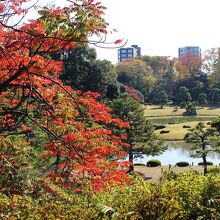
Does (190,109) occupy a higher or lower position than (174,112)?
higher

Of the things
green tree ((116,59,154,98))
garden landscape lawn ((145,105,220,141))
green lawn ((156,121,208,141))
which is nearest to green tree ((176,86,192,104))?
garden landscape lawn ((145,105,220,141))

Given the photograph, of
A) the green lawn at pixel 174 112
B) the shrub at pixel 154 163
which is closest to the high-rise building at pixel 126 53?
the green lawn at pixel 174 112

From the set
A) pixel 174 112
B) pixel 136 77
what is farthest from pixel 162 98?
pixel 136 77

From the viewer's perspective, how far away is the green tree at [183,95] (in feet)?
201

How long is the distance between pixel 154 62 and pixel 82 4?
71.3 m

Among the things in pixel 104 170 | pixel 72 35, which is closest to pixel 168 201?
pixel 72 35

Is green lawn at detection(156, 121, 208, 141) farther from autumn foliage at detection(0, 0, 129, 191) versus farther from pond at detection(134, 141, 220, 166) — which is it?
autumn foliage at detection(0, 0, 129, 191)

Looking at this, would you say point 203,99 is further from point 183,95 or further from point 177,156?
point 177,156

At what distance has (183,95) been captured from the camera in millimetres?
62000

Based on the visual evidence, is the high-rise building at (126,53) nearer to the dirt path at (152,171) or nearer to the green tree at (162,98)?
the green tree at (162,98)

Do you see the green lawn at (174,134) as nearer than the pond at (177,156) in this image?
No

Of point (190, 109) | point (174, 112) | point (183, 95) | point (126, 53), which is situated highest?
point (126, 53)

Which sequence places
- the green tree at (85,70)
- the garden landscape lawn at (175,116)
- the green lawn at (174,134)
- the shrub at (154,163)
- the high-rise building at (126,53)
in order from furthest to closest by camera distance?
the high-rise building at (126,53), the garden landscape lawn at (175,116), the green lawn at (174,134), the green tree at (85,70), the shrub at (154,163)

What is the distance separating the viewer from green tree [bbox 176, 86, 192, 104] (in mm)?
61281
